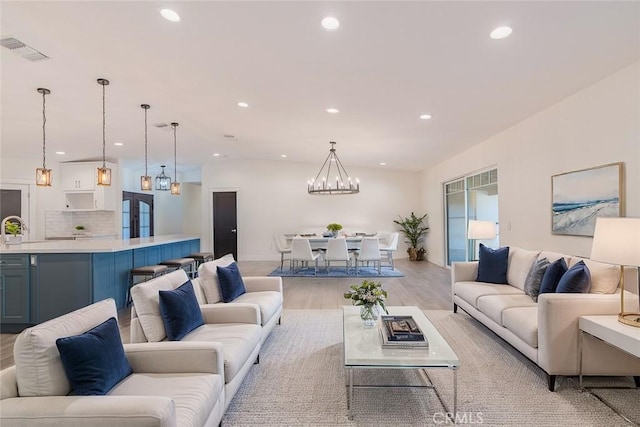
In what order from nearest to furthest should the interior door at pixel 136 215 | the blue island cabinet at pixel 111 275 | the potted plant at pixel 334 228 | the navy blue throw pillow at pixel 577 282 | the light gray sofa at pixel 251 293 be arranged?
the navy blue throw pillow at pixel 577 282 → the light gray sofa at pixel 251 293 → the blue island cabinet at pixel 111 275 → the potted plant at pixel 334 228 → the interior door at pixel 136 215

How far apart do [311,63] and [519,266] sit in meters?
3.09

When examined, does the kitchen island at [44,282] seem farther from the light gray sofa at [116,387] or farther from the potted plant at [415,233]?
the potted plant at [415,233]

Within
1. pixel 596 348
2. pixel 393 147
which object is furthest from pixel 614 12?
pixel 393 147

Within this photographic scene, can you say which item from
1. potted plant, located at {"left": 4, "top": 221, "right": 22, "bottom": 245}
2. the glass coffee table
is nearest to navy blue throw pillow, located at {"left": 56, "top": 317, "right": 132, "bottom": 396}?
the glass coffee table

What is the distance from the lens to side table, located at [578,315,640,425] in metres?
1.98

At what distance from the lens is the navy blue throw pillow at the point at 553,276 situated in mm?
2883

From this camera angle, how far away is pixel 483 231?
4.53 metres

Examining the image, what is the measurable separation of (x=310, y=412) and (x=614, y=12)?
3243 mm

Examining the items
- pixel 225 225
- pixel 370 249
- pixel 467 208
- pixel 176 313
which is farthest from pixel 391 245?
pixel 176 313

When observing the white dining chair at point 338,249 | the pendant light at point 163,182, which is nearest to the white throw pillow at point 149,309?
the pendant light at point 163,182

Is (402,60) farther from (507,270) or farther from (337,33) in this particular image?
(507,270)

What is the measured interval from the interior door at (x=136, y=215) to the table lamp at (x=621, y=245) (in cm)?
938

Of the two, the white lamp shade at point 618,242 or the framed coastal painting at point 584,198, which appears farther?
the framed coastal painting at point 584,198

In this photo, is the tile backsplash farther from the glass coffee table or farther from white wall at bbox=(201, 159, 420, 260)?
the glass coffee table
